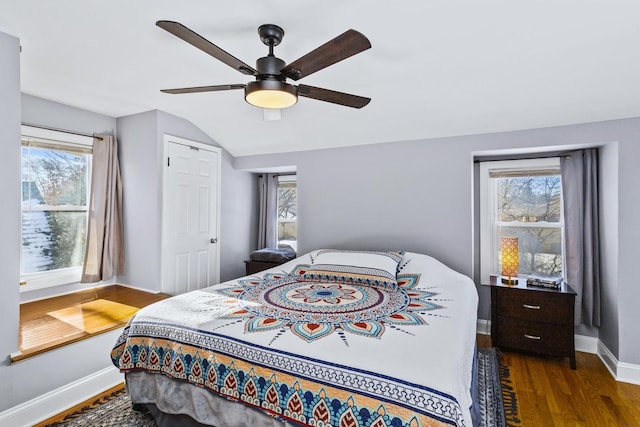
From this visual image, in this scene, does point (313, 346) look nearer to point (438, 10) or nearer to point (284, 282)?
point (284, 282)

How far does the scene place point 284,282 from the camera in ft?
8.95

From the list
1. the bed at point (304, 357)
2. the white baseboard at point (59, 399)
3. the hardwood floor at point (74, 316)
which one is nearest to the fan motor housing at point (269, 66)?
the bed at point (304, 357)

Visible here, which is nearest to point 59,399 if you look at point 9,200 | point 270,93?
point 9,200

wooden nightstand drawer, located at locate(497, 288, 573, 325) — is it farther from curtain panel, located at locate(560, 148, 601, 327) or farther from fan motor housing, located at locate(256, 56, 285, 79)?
fan motor housing, located at locate(256, 56, 285, 79)

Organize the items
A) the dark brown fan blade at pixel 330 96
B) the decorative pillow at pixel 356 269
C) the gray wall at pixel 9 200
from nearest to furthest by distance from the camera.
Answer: the dark brown fan blade at pixel 330 96 → the gray wall at pixel 9 200 → the decorative pillow at pixel 356 269

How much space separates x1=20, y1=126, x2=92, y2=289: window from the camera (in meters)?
2.98

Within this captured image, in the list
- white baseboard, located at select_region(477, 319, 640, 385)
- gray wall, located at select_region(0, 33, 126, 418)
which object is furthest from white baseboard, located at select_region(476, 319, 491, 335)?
gray wall, located at select_region(0, 33, 126, 418)

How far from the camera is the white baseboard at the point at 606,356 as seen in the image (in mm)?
2479

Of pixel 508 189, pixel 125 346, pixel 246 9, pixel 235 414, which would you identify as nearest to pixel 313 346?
pixel 235 414

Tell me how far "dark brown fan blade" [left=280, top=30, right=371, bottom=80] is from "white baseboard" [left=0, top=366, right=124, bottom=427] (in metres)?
2.56

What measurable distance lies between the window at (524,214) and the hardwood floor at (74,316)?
3467 millimetres

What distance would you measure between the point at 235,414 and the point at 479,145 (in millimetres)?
2937

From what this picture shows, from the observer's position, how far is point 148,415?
2.06 meters

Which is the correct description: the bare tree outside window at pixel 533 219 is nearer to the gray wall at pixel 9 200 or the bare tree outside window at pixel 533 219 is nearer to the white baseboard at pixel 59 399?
the white baseboard at pixel 59 399
